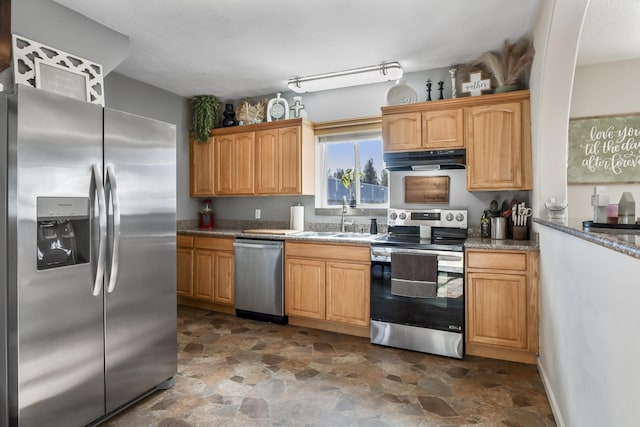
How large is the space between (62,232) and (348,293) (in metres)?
2.33

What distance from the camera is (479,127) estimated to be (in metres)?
3.21

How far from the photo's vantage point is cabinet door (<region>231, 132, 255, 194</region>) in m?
4.36

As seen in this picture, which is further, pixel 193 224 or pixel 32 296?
pixel 193 224

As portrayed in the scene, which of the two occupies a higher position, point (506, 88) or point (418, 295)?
point (506, 88)

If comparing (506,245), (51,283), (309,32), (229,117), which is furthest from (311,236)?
(51,283)

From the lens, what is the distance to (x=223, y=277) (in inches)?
160

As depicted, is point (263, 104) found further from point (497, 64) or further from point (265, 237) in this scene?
point (497, 64)

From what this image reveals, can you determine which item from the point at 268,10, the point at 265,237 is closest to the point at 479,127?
the point at 268,10

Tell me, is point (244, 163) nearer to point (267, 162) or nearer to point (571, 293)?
→ point (267, 162)

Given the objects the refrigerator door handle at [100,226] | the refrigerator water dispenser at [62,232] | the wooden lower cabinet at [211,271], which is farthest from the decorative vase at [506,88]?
the refrigerator water dispenser at [62,232]

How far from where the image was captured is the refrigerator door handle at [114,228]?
2.02 metres

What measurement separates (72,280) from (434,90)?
354 centimetres

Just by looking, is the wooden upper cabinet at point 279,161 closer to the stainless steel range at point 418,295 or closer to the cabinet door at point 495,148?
Result: the stainless steel range at point 418,295

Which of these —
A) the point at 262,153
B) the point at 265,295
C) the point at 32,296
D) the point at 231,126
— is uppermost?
the point at 231,126
